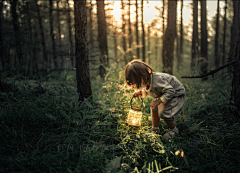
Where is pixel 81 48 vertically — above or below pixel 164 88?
above

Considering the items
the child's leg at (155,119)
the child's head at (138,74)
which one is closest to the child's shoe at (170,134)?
the child's leg at (155,119)

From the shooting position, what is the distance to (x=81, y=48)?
2756mm

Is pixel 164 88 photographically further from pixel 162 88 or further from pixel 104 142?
pixel 104 142

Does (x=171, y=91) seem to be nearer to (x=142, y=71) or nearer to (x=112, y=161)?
(x=142, y=71)

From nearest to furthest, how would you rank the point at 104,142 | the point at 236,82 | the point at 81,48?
1. the point at 104,142
2. the point at 236,82
3. the point at 81,48

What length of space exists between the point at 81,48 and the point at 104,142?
1746 mm

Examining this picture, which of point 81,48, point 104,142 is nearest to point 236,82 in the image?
point 104,142

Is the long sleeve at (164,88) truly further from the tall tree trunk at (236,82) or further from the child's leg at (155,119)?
the tall tree trunk at (236,82)

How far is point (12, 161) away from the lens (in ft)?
5.43

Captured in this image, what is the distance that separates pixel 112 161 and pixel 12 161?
1.15 metres

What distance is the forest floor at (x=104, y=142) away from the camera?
1.68 meters

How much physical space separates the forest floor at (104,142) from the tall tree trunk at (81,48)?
0.95ft

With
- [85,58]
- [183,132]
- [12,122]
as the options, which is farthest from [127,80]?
[12,122]

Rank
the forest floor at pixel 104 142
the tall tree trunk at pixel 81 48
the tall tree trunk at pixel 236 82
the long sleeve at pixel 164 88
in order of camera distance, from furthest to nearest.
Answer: the tall tree trunk at pixel 81 48
the tall tree trunk at pixel 236 82
the long sleeve at pixel 164 88
the forest floor at pixel 104 142
